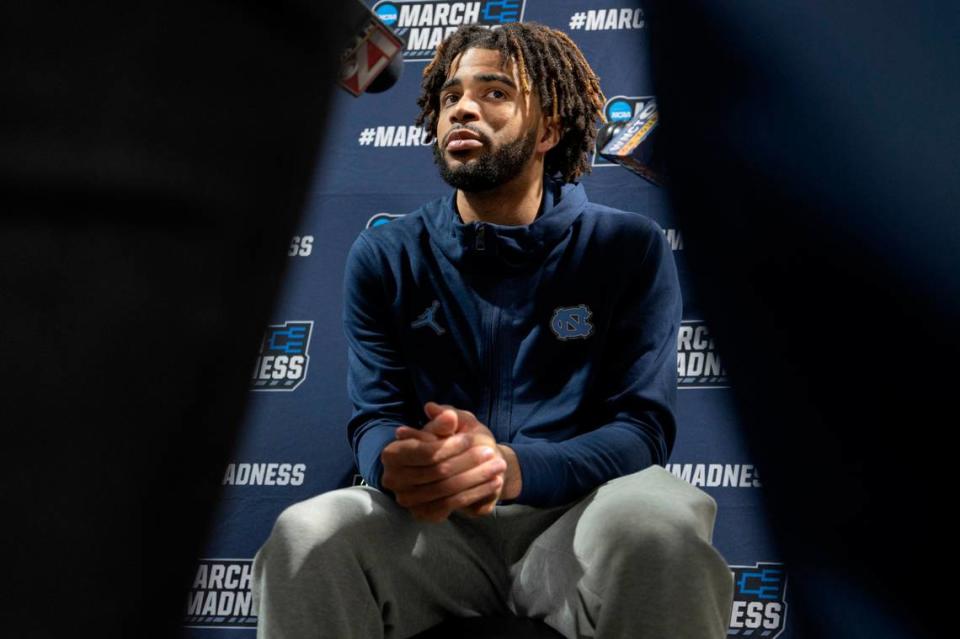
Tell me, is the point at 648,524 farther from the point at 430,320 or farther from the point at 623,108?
the point at 623,108

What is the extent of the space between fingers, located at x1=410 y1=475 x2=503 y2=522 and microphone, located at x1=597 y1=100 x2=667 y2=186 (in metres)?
0.95

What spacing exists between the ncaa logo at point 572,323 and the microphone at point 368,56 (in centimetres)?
82

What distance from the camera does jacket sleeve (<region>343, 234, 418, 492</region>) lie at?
156cm

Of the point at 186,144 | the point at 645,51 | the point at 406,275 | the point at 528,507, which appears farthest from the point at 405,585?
the point at 186,144

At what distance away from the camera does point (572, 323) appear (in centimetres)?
159

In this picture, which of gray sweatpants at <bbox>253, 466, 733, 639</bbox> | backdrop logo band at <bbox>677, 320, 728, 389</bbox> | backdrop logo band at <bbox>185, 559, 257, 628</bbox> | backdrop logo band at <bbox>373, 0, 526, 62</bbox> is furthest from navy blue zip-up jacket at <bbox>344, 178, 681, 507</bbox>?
backdrop logo band at <bbox>373, 0, 526, 62</bbox>

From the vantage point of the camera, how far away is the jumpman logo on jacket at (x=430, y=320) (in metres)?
1.63

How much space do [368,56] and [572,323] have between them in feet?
2.93

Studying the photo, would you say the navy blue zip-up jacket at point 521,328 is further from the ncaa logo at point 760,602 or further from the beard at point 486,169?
the ncaa logo at point 760,602

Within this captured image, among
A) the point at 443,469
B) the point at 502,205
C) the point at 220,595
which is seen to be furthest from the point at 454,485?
the point at 220,595

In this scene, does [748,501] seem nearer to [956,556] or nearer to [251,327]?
[956,556]

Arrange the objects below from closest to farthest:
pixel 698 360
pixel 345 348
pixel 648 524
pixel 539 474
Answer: pixel 648 524 → pixel 539 474 → pixel 698 360 → pixel 345 348

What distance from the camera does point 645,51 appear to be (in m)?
2.21

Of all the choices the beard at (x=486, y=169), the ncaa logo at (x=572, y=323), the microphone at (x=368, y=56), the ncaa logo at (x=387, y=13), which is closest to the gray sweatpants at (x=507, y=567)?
the ncaa logo at (x=572, y=323)
